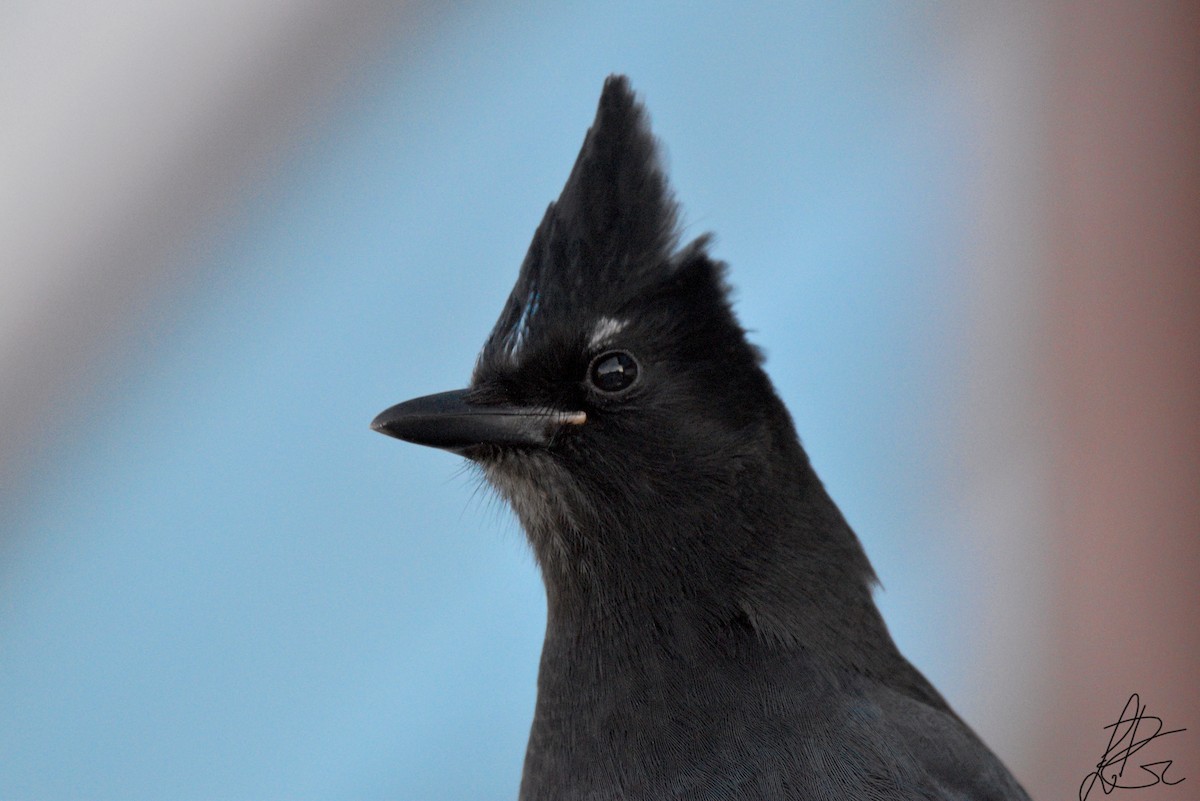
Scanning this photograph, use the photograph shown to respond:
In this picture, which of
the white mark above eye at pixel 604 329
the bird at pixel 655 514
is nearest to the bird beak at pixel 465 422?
the bird at pixel 655 514

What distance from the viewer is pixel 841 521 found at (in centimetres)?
189

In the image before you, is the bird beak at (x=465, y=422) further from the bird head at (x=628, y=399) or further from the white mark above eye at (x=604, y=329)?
the white mark above eye at (x=604, y=329)

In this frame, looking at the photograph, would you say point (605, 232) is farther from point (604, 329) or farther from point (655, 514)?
point (655, 514)

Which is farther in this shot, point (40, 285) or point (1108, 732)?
point (1108, 732)

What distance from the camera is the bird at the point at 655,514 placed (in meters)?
1.66

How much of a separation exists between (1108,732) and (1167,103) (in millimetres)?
1594

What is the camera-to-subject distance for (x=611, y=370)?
71.5 inches

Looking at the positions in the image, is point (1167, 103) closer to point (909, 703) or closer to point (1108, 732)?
point (1108, 732)

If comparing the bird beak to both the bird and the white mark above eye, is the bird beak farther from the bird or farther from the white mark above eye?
the white mark above eye

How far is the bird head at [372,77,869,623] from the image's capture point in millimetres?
1780

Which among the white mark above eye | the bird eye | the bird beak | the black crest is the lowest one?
the bird beak

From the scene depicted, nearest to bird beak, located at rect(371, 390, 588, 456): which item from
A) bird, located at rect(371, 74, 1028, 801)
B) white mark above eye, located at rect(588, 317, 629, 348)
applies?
bird, located at rect(371, 74, 1028, 801)

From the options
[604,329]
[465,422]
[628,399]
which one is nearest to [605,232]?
[604,329]

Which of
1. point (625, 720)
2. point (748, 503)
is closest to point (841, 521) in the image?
point (748, 503)
